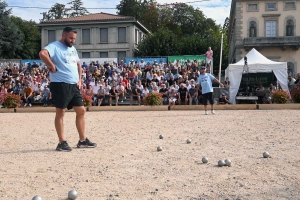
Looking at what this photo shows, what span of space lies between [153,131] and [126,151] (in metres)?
3.00

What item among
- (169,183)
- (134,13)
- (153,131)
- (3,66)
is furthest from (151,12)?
(169,183)

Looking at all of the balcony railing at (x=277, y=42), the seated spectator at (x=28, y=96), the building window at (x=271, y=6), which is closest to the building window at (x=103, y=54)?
the balcony railing at (x=277, y=42)

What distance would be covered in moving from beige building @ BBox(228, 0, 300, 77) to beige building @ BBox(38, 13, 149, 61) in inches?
482

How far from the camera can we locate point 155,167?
563 centimetres

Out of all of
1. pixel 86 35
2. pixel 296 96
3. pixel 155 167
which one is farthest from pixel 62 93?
pixel 86 35

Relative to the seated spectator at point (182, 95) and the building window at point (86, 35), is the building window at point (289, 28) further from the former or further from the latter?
the seated spectator at point (182, 95)

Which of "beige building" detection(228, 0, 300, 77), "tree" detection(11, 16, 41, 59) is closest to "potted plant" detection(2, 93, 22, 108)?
"beige building" detection(228, 0, 300, 77)

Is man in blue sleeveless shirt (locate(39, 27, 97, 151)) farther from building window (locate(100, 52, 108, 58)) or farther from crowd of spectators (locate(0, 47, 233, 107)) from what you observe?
building window (locate(100, 52, 108, 58))

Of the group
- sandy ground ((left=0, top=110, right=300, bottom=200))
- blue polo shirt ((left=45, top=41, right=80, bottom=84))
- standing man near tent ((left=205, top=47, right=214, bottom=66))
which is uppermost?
standing man near tent ((left=205, top=47, right=214, bottom=66))

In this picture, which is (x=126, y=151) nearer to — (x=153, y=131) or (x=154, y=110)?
(x=153, y=131)

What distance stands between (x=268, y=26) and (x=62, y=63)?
42.8 metres

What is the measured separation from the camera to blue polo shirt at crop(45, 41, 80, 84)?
712cm

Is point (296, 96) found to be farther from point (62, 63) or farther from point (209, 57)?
point (62, 63)

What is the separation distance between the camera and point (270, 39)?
4528cm
